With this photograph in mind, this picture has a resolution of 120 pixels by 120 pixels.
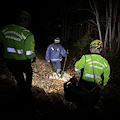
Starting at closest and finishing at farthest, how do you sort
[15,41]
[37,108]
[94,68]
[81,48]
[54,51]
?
[15,41] → [94,68] → [37,108] → [54,51] → [81,48]

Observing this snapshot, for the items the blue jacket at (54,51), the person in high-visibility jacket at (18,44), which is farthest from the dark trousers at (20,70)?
the blue jacket at (54,51)

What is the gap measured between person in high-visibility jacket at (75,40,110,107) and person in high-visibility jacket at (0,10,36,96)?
5.61 feet

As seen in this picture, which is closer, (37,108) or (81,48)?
(37,108)

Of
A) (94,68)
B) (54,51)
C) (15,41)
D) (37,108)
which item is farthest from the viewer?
(54,51)

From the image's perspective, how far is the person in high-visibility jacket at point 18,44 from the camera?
3.19 m

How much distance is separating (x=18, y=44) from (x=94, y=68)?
2.39m

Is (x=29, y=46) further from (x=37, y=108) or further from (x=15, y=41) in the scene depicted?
(x=37, y=108)

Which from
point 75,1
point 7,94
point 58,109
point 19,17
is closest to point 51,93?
point 58,109

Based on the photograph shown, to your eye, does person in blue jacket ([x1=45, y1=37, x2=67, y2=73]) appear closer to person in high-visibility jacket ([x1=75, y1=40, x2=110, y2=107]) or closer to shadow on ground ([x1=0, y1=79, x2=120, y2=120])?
shadow on ground ([x1=0, y1=79, x2=120, y2=120])

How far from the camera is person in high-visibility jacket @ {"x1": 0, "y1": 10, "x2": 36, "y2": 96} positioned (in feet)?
10.5

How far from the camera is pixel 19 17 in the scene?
11.0 feet

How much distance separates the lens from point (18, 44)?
129 inches

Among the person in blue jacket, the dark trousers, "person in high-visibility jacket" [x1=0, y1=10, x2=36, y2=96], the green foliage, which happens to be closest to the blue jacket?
the person in blue jacket

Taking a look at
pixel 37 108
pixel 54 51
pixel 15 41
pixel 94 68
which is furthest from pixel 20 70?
pixel 54 51
